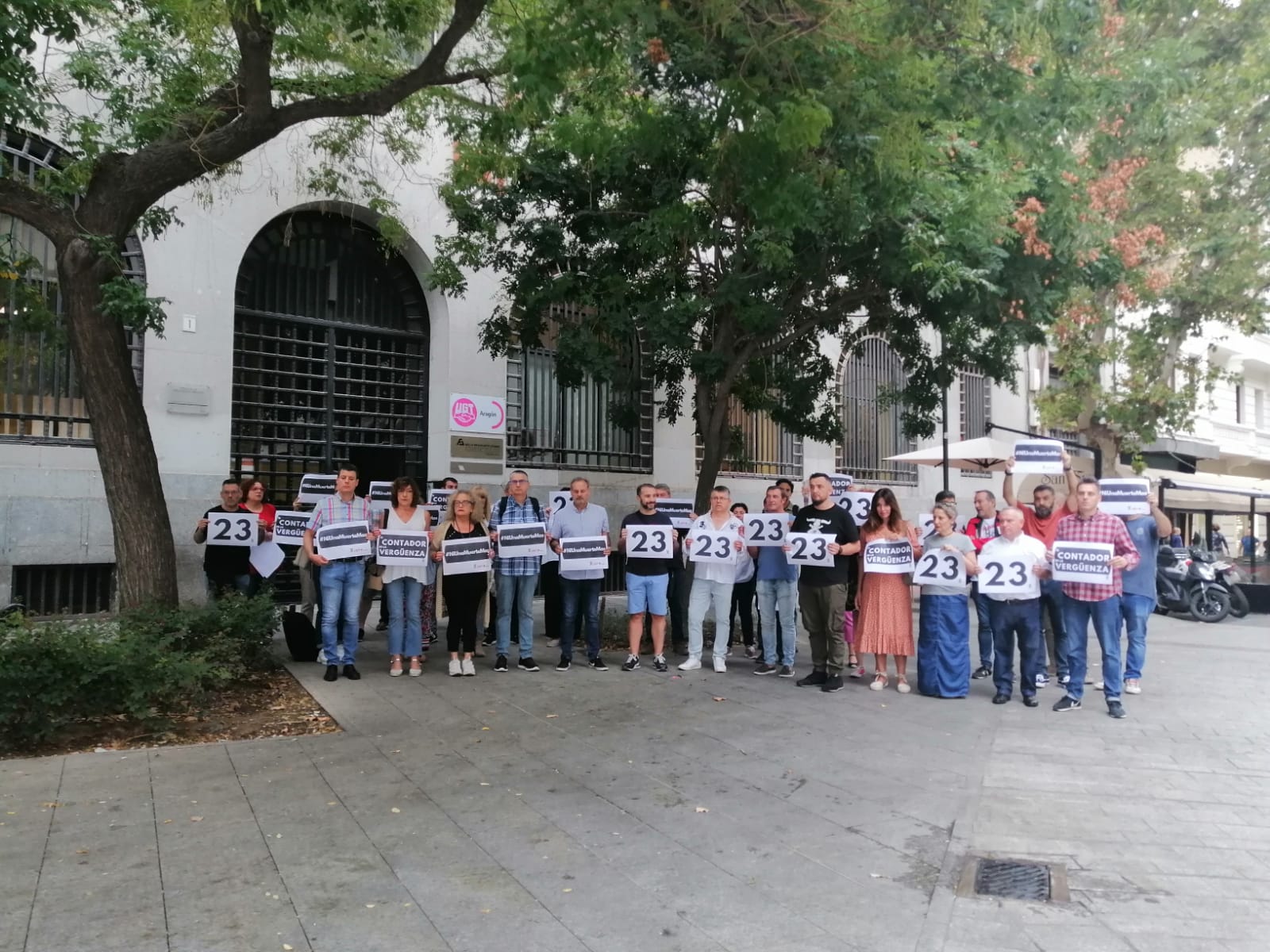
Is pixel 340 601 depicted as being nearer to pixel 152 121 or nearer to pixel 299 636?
pixel 299 636

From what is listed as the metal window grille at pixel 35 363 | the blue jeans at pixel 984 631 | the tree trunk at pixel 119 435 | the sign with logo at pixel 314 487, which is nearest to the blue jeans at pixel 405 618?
the tree trunk at pixel 119 435

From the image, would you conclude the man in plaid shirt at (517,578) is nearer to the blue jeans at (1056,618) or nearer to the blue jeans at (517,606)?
the blue jeans at (517,606)

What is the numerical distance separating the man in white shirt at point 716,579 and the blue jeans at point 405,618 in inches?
98.7

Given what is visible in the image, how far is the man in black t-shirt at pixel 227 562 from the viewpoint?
32.1 ft

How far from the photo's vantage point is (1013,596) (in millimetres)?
8688

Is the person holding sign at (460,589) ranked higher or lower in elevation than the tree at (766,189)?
lower

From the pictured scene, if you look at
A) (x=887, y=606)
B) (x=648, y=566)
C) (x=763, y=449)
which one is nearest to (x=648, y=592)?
(x=648, y=566)

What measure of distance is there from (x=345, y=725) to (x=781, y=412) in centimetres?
771

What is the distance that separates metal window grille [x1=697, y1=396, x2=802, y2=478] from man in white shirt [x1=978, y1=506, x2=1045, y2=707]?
360 inches

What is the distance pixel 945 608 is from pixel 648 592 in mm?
2698

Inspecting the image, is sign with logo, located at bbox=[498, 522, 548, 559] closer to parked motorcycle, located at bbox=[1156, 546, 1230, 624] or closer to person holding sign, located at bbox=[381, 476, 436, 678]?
person holding sign, located at bbox=[381, 476, 436, 678]

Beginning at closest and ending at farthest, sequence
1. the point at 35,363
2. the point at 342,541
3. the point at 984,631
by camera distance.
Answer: the point at 342,541, the point at 984,631, the point at 35,363

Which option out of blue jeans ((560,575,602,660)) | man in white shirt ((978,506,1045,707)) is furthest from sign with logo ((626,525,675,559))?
man in white shirt ((978,506,1045,707))

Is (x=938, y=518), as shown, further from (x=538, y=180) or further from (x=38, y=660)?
(x=38, y=660)
